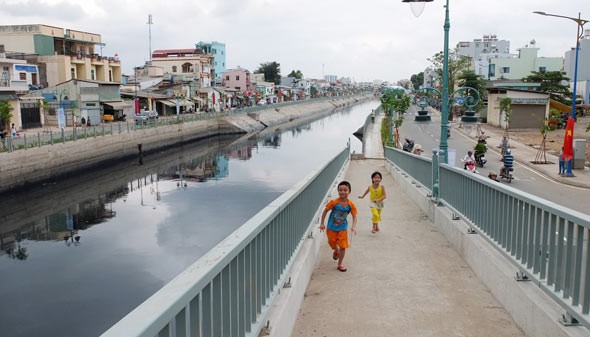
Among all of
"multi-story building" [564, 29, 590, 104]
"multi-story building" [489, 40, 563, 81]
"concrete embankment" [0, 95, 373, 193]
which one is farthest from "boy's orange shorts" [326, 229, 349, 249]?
"multi-story building" [489, 40, 563, 81]

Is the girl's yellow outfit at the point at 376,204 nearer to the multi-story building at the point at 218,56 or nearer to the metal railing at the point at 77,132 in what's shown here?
the metal railing at the point at 77,132

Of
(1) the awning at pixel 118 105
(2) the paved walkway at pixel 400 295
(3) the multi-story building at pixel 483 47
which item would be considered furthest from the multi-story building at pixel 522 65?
(2) the paved walkway at pixel 400 295

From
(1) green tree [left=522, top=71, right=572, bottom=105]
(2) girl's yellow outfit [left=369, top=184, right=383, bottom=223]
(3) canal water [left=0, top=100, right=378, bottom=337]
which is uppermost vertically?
(1) green tree [left=522, top=71, right=572, bottom=105]

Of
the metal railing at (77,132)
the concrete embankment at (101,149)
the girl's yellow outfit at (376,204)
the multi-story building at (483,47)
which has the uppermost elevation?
the multi-story building at (483,47)

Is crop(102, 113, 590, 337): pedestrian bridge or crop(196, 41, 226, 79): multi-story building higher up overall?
crop(196, 41, 226, 79): multi-story building

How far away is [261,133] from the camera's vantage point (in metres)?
72.8

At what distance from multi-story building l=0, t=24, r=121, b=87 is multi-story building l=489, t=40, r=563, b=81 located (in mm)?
61048

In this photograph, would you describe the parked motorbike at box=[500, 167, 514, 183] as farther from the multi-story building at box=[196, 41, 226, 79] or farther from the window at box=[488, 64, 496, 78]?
the multi-story building at box=[196, 41, 226, 79]

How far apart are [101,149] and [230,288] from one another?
133ft

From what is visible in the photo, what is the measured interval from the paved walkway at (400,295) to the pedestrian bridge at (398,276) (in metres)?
0.02

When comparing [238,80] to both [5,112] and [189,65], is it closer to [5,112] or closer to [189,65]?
[189,65]

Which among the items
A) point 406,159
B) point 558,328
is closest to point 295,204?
point 558,328

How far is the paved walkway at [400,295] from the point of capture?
5105mm

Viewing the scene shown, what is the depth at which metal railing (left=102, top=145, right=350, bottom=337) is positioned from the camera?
2086 mm
